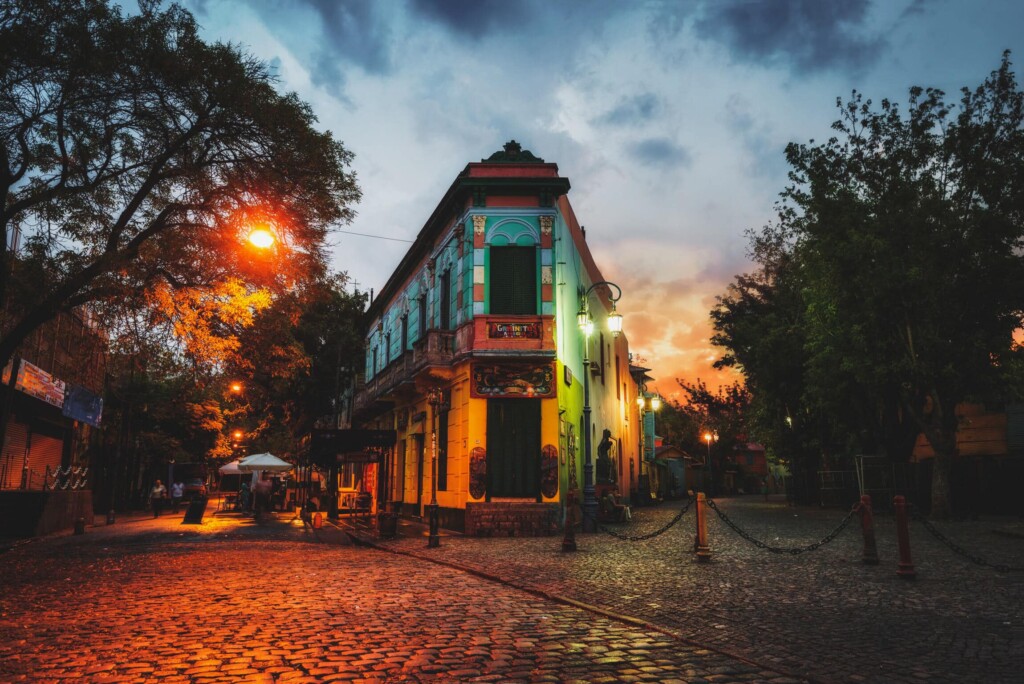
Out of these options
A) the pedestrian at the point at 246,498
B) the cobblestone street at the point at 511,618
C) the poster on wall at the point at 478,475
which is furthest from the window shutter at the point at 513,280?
the pedestrian at the point at 246,498

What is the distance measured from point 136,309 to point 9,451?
1024cm

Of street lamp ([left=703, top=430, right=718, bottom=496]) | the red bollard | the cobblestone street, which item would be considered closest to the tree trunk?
the cobblestone street

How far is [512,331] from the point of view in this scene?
18438mm

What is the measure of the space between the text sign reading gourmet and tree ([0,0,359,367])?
206 inches

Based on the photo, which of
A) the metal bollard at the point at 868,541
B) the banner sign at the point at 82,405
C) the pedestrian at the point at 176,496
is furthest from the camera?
the pedestrian at the point at 176,496

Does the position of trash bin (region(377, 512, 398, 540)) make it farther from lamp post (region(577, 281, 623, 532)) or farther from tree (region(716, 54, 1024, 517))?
tree (region(716, 54, 1024, 517))

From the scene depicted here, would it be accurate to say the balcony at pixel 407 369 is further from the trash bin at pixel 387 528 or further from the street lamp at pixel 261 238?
the street lamp at pixel 261 238

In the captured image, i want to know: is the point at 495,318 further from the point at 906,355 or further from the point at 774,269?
the point at 774,269

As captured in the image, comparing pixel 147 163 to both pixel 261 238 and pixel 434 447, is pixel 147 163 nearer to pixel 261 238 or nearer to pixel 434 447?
pixel 261 238

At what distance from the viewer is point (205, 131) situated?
13078mm

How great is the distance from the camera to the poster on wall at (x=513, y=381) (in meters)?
18.3

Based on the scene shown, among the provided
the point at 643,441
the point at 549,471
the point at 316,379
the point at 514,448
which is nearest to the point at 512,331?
the point at 514,448

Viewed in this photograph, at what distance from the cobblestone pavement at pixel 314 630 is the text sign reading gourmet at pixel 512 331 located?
8091 mm

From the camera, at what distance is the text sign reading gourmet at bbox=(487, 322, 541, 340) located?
18.4 m
